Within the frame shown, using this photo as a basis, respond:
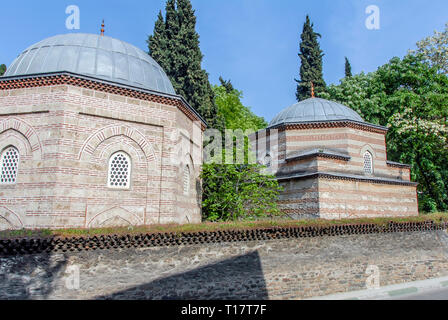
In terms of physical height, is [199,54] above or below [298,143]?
above

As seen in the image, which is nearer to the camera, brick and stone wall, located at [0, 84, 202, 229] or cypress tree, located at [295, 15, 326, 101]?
brick and stone wall, located at [0, 84, 202, 229]

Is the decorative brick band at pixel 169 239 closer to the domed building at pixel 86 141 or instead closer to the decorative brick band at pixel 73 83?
the domed building at pixel 86 141

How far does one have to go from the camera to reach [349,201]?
14.3 m

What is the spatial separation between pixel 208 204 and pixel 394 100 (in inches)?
573

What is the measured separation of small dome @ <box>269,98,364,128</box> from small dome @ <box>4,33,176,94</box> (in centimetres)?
792

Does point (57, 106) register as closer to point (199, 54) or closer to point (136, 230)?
point (136, 230)

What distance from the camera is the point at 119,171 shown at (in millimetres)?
10711

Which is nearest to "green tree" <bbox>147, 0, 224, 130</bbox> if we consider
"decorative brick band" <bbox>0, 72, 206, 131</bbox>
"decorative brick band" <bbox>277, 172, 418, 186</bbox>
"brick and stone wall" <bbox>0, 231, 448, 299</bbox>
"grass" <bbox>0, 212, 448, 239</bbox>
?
"decorative brick band" <bbox>277, 172, 418, 186</bbox>

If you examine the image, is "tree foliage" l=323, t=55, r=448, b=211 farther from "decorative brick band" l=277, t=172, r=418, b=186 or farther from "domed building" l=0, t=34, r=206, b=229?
"domed building" l=0, t=34, r=206, b=229

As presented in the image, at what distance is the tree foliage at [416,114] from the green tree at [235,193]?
419 inches

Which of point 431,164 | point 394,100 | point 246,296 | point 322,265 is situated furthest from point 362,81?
point 246,296

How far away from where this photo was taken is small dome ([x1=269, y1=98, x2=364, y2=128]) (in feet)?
56.0


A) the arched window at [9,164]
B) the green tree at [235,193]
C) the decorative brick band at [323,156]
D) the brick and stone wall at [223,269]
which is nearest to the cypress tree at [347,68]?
the decorative brick band at [323,156]

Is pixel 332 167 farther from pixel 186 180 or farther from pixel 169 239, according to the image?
pixel 169 239
